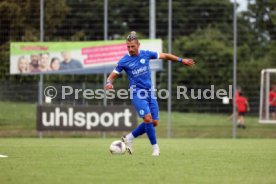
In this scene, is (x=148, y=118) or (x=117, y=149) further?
(x=117, y=149)

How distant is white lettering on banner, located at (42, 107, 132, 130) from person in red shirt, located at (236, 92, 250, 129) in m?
5.72

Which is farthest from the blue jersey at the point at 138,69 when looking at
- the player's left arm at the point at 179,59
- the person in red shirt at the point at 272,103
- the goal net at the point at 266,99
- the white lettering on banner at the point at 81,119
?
the person in red shirt at the point at 272,103

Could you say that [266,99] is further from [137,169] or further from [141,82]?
[137,169]

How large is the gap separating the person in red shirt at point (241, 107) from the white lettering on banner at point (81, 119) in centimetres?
572

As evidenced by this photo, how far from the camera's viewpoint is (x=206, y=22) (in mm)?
32094

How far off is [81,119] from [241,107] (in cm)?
771

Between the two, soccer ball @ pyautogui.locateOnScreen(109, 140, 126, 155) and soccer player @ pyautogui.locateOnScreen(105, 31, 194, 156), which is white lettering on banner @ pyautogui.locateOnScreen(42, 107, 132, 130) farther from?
soccer ball @ pyautogui.locateOnScreen(109, 140, 126, 155)

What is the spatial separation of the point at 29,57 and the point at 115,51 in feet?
11.2

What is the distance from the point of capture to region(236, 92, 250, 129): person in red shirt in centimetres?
2912

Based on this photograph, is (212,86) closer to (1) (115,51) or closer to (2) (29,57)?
(1) (115,51)

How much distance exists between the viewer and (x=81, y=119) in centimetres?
2619

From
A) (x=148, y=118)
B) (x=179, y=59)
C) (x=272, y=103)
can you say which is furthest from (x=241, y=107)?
(x=148, y=118)

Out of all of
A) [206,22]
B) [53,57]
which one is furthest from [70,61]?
[206,22]

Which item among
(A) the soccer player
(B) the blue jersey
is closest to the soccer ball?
(A) the soccer player
